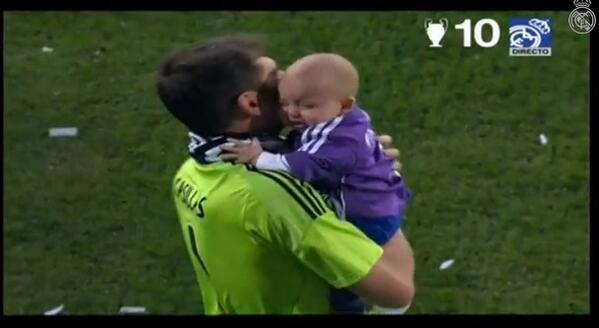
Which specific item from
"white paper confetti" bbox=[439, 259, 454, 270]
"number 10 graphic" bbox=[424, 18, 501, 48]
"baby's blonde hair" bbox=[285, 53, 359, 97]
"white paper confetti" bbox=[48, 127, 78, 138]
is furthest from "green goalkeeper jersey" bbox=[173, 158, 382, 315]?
"white paper confetti" bbox=[48, 127, 78, 138]

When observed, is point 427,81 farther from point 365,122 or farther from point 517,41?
point 365,122

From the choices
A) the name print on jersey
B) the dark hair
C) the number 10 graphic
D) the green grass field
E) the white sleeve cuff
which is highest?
the dark hair

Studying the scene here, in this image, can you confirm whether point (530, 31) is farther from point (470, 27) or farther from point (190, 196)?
point (190, 196)

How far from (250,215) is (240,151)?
0.56ft

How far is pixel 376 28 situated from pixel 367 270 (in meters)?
4.15

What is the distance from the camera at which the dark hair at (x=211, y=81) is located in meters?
3.62

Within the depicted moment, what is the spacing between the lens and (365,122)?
383 cm

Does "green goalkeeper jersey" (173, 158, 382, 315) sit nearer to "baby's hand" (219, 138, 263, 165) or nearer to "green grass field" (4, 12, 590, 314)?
"baby's hand" (219, 138, 263, 165)

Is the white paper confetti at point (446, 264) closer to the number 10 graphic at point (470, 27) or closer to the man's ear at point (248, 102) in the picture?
the number 10 graphic at point (470, 27)

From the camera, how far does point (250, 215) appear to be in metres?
3.50

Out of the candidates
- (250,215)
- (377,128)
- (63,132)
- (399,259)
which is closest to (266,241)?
(250,215)

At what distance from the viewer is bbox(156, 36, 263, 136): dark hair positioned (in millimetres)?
3615

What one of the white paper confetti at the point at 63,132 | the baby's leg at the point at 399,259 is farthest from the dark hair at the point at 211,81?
the white paper confetti at the point at 63,132

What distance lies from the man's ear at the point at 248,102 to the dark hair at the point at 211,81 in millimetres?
10
